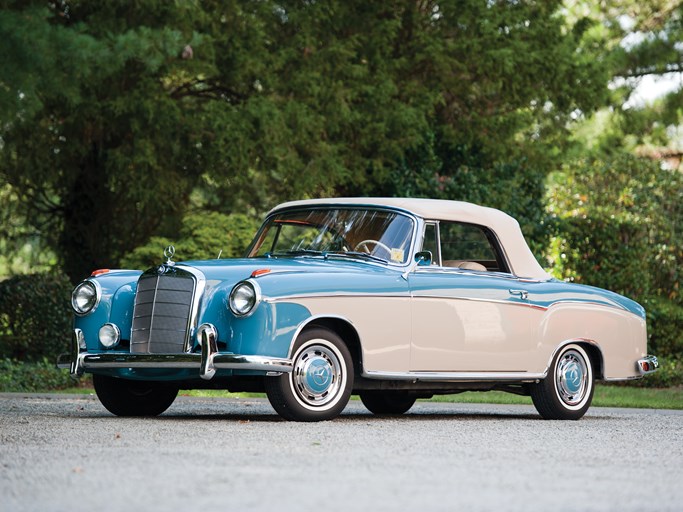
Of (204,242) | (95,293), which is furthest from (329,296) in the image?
(204,242)

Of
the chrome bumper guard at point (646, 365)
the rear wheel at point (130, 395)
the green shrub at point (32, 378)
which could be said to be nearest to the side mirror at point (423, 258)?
the rear wheel at point (130, 395)

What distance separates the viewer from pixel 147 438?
8.80 metres

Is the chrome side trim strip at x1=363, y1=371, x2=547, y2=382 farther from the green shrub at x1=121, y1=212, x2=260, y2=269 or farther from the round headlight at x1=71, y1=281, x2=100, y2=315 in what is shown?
the green shrub at x1=121, y1=212, x2=260, y2=269

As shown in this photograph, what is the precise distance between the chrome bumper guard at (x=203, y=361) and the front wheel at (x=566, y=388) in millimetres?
3236

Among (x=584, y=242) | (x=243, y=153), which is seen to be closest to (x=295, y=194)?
(x=243, y=153)

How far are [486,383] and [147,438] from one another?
4035 millimetres

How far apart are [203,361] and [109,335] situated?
138cm

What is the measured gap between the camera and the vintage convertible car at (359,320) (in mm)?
10102

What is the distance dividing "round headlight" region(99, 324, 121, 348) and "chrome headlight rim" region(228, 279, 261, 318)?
1.35 metres

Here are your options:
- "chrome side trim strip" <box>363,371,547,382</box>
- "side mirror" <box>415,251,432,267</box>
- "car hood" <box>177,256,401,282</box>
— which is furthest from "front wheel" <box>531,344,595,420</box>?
"car hood" <box>177,256,401,282</box>

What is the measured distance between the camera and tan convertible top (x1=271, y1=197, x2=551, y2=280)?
11.7 m

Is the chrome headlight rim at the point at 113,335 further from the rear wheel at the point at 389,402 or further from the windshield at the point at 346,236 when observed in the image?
the rear wheel at the point at 389,402

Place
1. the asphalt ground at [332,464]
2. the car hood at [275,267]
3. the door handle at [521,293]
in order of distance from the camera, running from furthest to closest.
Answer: the door handle at [521,293] → the car hood at [275,267] → the asphalt ground at [332,464]

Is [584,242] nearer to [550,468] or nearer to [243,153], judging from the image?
[243,153]
